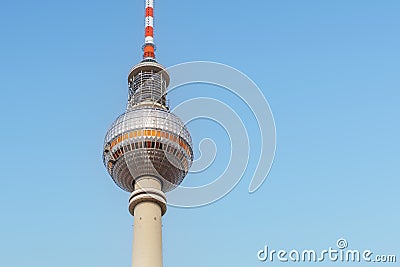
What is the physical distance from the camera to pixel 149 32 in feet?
269

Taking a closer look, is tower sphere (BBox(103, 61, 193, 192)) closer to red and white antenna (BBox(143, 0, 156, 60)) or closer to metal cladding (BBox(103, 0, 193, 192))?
metal cladding (BBox(103, 0, 193, 192))

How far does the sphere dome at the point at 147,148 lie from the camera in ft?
228

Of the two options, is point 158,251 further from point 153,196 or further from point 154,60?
point 154,60

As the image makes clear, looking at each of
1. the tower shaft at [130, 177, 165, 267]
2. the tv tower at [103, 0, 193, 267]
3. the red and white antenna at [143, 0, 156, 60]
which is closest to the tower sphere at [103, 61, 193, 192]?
the tv tower at [103, 0, 193, 267]

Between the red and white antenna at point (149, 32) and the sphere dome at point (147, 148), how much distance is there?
35.5 ft

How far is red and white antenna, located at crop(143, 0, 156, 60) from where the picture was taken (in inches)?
3196

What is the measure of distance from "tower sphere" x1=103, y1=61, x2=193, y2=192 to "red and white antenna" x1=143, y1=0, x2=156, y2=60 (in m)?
9.29

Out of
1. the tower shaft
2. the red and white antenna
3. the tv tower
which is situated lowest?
the tower shaft

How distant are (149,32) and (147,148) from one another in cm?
1981

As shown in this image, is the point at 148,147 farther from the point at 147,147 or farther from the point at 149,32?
the point at 149,32

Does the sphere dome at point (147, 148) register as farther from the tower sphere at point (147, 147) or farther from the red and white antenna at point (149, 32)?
the red and white antenna at point (149, 32)

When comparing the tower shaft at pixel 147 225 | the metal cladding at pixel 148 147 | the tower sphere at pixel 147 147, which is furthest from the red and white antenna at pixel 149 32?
the tower shaft at pixel 147 225

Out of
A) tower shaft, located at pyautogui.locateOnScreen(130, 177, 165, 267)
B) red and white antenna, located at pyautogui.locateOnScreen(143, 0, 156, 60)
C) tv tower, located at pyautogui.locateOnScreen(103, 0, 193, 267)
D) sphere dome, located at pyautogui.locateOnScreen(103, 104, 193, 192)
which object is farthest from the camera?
red and white antenna, located at pyautogui.locateOnScreen(143, 0, 156, 60)

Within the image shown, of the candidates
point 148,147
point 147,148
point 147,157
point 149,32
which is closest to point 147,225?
point 147,157
